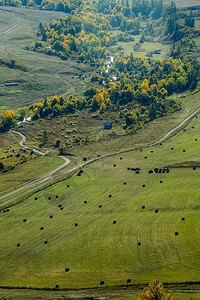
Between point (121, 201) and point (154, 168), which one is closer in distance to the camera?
point (121, 201)

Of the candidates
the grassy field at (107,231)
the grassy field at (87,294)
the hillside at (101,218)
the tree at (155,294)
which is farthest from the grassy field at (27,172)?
the tree at (155,294)

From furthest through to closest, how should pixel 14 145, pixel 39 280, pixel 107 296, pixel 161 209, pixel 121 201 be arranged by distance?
pixel 14 145 < pixel 121 201 < pixel 161 209 < pixel 39 280 < pixel 107 296

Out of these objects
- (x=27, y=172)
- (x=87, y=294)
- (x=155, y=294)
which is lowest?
(x=87, y=294)

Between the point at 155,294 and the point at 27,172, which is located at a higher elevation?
the point at 155,294

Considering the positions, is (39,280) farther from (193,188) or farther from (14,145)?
(14,145)

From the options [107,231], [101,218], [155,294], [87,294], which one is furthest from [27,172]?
[155,294]

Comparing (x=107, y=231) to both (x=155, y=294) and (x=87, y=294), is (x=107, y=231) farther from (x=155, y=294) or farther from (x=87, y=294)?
(x=155, y=294)

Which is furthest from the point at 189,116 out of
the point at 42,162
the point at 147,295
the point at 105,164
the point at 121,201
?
the point at 147,295

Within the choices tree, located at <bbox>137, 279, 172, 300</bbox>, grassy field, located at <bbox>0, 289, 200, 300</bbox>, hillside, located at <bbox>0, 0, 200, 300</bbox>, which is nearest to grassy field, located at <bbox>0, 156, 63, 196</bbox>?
hillside, located at <bbox>0, 0, 200, 300</bbox>
